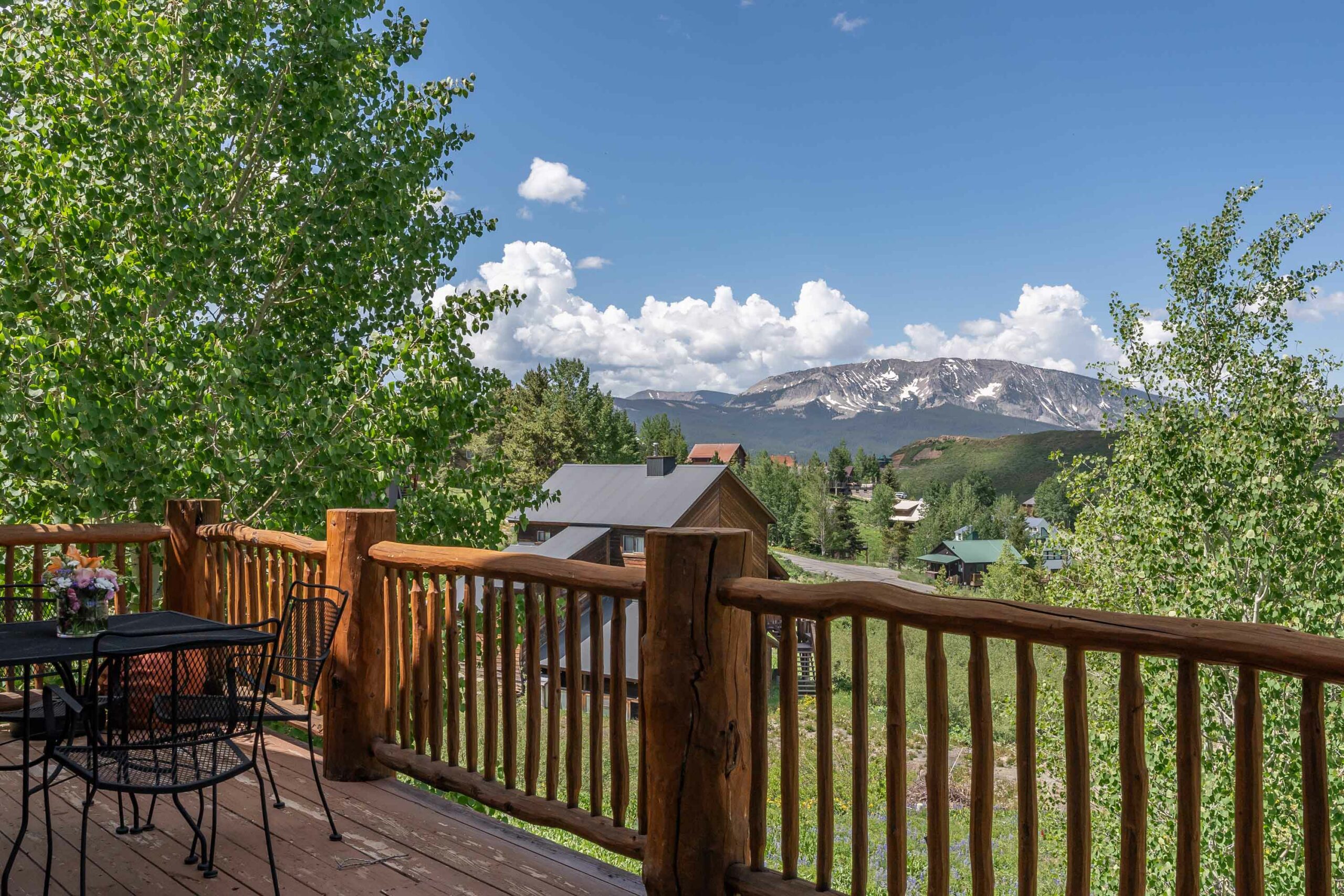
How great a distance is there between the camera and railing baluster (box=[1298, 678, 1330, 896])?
145 cm

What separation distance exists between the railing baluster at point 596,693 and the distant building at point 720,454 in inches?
3762

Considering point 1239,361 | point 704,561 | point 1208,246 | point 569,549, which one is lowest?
point 569,549

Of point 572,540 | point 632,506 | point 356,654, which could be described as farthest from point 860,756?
point 632,506

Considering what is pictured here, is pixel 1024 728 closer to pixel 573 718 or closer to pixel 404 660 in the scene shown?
pixel 573 718

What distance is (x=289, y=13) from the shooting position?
274 inches

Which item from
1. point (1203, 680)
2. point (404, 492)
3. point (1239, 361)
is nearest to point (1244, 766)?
point (404, 492)

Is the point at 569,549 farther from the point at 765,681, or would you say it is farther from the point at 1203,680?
the point at 765,681

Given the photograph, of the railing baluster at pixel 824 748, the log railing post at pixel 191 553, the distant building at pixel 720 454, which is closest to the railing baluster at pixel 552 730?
the railing baluster at pixel 824 748

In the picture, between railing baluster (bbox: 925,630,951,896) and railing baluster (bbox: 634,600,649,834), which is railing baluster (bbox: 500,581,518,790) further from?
railing baluster (bbox: 925,630,951,896)

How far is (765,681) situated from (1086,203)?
18977cm

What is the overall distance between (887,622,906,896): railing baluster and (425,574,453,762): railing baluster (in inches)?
70.5

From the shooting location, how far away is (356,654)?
346 centimetres

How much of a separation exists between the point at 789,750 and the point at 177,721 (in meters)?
1.62

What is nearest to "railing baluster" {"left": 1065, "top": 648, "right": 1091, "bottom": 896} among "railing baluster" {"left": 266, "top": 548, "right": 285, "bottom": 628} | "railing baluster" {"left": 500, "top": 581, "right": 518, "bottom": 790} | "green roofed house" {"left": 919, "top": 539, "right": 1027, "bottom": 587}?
"railing baluster" {"left": 500, "top": 581, "right": 518, "bottom": 790}
